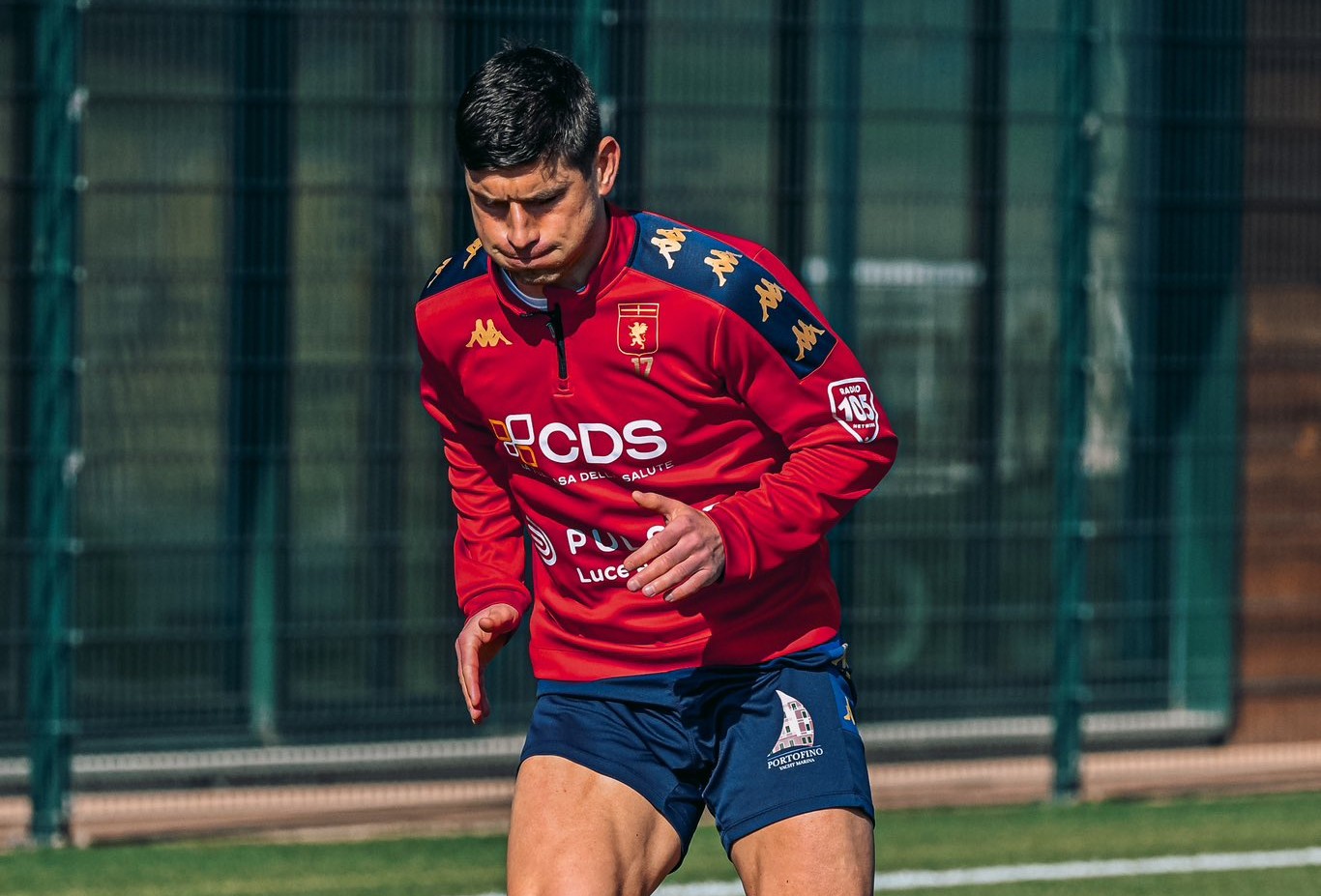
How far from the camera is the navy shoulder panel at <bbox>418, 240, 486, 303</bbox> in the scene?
395 centimetres

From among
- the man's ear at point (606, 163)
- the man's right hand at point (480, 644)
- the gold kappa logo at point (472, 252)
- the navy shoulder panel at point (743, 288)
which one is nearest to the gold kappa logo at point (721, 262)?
the navy shoulder panel at point (743, 288)

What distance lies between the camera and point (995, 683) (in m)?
8.39

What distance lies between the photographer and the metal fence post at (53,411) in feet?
24.2

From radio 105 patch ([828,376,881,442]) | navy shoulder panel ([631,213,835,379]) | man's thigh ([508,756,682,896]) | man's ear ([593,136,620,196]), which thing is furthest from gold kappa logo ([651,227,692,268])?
man's thigh ([508,756,682,896])

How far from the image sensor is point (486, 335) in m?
3.88

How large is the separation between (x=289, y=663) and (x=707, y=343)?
4456mm

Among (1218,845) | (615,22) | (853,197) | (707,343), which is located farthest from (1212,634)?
(707,343)

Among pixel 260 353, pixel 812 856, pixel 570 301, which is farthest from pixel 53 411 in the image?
pixel 812 856

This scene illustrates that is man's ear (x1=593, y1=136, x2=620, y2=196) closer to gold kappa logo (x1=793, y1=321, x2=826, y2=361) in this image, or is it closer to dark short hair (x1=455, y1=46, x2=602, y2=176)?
dark short hair (x1=455, y1=46, x2=602, y2=176)

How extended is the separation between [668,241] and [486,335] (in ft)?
1.24

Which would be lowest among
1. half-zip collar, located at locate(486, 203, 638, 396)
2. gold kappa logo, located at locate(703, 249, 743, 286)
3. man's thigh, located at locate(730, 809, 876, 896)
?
man's thigh, located at locate(730, 809, 876, 896)

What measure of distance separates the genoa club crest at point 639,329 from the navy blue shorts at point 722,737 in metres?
0.62

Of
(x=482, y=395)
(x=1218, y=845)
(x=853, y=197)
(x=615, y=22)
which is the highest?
(x=615, y=22)

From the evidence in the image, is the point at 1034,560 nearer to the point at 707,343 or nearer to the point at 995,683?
the point at 995,683
